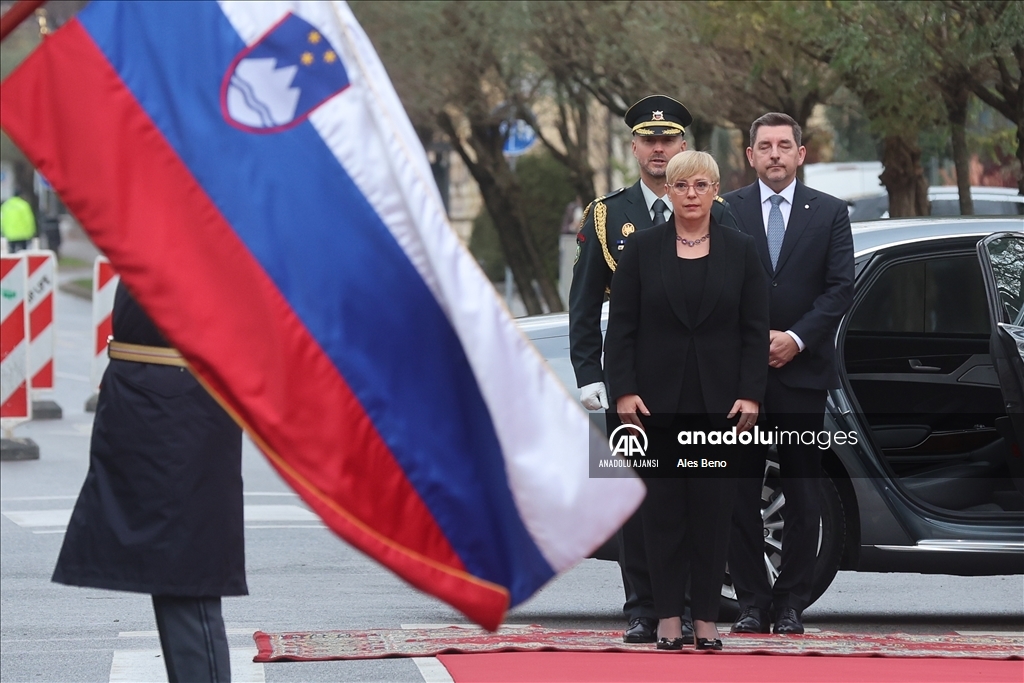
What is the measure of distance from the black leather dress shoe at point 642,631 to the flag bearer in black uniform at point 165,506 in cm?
243

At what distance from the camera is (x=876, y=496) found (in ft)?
26.3

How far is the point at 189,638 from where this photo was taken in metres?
5.03

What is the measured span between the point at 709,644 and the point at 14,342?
9789 mm

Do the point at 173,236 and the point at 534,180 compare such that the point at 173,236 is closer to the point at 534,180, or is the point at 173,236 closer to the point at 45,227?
the point at 534,180

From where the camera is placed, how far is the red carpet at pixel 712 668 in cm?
632

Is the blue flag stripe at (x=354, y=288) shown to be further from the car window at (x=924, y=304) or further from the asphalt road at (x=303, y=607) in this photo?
the car window at (x=924, y=304)

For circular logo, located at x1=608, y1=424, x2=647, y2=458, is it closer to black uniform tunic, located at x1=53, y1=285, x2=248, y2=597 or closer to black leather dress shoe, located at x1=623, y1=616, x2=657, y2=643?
black leather dress shoe, located at x1=623, y1=616, x2=657, y2=643

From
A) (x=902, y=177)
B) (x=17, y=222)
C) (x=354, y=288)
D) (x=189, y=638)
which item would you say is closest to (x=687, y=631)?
(x=189, y=638)

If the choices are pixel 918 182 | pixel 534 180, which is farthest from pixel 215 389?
pixel 534 180

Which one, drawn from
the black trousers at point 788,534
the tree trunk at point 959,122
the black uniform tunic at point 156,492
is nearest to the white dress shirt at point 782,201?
the black trousers at point 788,534

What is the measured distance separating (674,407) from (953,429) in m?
2.68

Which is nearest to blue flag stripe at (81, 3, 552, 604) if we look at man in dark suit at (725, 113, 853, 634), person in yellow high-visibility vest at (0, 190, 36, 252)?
man in dark suit at (725, 113, 853, 634)

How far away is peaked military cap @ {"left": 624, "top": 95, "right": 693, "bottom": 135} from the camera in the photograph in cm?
741

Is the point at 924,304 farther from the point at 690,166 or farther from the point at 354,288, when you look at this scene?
the point at 354,288
